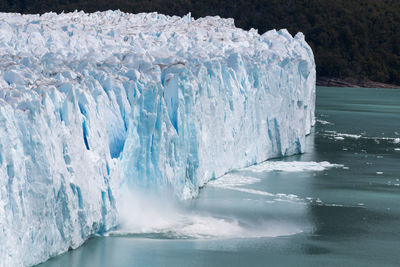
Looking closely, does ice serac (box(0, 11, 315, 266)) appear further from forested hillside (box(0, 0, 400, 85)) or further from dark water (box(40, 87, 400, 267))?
forested hillside (box(0, 0, 400, 85))

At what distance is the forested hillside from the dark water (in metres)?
29.9

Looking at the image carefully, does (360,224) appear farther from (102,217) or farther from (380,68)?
(380,68)

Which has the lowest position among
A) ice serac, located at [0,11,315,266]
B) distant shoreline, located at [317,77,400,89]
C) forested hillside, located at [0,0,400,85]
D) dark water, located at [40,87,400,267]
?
dark water, located at [40,87,400,267]

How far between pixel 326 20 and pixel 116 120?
3902 centimetres

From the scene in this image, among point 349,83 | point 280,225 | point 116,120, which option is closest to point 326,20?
point 349,83

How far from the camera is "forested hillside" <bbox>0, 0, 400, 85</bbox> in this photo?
4562 cm

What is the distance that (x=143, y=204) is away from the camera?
9938 millimetres

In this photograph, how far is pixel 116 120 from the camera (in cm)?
1006

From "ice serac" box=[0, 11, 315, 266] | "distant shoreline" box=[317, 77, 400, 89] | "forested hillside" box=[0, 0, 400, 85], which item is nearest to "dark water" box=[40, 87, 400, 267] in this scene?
"ice serac" box=[0, 11, 315, 266]

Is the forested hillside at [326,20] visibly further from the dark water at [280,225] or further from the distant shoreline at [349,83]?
the dark water at [280,225]

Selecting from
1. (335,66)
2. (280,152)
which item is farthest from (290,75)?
(335,66)

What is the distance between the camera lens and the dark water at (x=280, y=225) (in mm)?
8609

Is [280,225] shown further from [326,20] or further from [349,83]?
[326,20]

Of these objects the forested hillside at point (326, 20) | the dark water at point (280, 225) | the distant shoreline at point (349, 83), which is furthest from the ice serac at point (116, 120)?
the forested hillside at point (326, 20)
